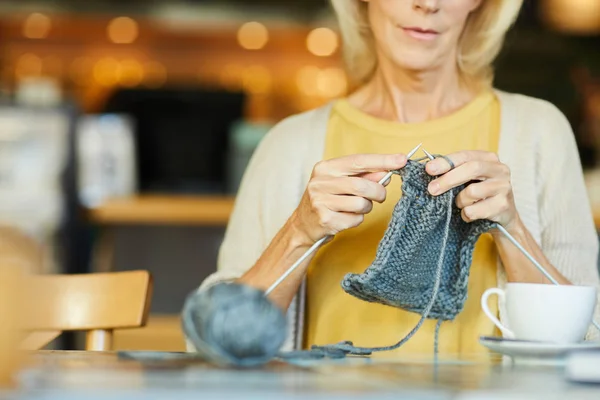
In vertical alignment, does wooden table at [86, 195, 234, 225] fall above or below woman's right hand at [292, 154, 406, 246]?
above

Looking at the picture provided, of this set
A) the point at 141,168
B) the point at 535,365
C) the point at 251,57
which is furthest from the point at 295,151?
the point at 251,57

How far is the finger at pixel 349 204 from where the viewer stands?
1035mm

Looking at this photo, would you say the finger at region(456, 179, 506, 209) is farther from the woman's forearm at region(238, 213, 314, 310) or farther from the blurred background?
the blurred background

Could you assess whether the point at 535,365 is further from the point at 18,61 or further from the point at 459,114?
the point at 18,61

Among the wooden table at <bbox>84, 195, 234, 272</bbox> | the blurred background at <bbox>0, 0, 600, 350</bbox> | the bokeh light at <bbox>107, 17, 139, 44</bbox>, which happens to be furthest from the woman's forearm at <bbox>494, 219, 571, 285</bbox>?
the bokeh light at <bbox>107, 17, 139, 44</bbox>

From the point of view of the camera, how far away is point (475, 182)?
1026 millimetres

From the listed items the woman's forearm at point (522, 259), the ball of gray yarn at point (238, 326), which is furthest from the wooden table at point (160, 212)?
the ball of gray yarn at point (238, 326)

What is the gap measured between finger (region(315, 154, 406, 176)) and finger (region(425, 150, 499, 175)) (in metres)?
0.03

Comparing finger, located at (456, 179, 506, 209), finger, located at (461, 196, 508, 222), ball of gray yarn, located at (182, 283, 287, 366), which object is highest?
finger, located at (456, 179, 506, 209)

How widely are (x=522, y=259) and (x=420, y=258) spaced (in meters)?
0.19

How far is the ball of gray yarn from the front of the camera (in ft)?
2.41

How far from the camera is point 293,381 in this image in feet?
2.17

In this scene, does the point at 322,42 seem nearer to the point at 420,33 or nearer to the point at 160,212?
the point at 160,212

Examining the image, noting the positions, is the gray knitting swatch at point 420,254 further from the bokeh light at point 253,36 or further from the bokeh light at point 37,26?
the bokeh light at point 37,26
